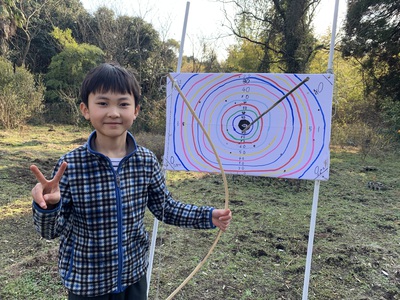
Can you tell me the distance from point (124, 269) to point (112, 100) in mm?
588

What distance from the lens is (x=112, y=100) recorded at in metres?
1.10

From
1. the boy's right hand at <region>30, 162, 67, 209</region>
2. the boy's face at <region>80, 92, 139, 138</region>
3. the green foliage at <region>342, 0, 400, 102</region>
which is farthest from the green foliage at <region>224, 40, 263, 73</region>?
the boy's right hand at <region>30, 162, 67, 209</region>

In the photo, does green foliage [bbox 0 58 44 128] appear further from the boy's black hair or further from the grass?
the boy's black hair

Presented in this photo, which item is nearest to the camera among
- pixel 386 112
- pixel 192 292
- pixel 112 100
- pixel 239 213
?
pixel 112 100

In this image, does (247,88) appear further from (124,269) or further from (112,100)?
(124,269)

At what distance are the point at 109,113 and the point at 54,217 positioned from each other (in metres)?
0.37

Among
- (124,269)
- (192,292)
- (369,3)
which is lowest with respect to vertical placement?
(192,292)

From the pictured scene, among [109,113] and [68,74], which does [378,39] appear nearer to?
[109,113]

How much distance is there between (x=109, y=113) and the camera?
1.08 metres

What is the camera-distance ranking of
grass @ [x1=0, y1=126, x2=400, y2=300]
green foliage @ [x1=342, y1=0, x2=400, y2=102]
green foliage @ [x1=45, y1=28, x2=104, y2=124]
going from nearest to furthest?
grass @ [x1=0, y1=126, x2=400, y2=300] < green foliage @ [x1=342, y1=0, x2=400, y2=102] < green foliage @ [x1=45, y1=28, x2=104, y2=124]

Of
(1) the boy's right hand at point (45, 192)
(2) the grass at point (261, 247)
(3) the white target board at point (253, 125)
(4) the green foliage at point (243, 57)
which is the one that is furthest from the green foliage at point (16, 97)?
(1) the boy's right hand at point (45, 192)

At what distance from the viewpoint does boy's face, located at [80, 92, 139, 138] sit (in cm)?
109

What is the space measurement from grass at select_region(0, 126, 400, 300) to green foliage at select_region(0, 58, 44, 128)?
5.01 meters

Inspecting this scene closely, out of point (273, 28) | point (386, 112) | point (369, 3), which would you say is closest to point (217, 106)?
point (273, 28)
